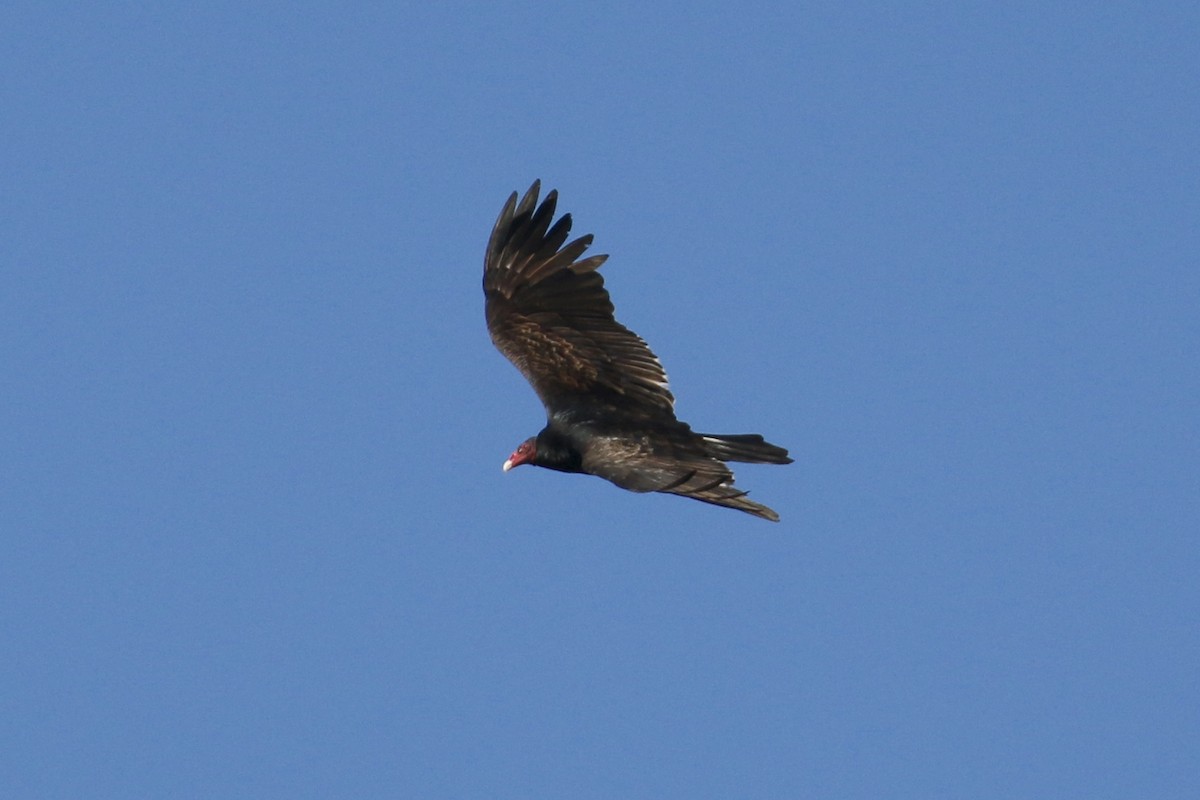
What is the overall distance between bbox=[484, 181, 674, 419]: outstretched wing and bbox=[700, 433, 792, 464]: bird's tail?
33.8 inches

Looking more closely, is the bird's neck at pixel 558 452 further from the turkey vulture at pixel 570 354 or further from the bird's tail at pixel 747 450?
the bird's tail at pixel 747 450

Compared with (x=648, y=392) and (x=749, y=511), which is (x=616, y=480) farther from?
(x=648, y=392)

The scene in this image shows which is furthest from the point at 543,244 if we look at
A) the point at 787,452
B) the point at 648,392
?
the point at 787,452

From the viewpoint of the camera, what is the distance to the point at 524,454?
15.0 m

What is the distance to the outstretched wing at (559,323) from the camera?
572 inches

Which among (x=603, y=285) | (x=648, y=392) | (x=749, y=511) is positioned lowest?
(x=749, y=511)

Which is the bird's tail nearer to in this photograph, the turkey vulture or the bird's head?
the turkey vulture

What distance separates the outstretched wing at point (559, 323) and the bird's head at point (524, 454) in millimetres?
353

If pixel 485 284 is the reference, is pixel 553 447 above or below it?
below

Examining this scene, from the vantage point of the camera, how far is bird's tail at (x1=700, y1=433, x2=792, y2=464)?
13500mm

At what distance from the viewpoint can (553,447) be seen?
1459 centimetres

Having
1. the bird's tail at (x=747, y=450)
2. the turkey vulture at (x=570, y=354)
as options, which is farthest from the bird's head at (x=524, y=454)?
A: the bird's tail at (x=747, y=450)

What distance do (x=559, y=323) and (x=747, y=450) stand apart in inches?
91.6

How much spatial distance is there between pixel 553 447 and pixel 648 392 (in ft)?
3.07
